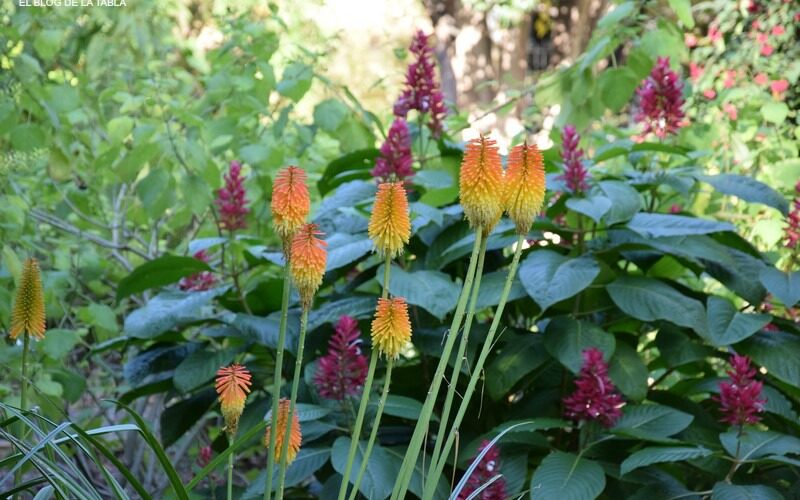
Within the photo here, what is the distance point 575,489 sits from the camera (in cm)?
223

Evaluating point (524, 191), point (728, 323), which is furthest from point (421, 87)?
point (524, 191)

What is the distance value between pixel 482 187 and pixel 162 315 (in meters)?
1.52

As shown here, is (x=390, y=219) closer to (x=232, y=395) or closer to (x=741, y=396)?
(x=232, y=395)

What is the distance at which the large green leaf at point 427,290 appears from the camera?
243 centimetres

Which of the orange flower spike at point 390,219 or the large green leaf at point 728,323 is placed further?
the large green leaf at point 728,323

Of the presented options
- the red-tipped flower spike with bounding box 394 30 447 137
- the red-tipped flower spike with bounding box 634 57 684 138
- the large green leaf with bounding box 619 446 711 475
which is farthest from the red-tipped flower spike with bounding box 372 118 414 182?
the large green leaf with bounding box 619 446 711 475

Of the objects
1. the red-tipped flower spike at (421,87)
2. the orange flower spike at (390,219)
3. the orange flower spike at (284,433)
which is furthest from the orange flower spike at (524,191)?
the red-tipped flower spike at (421,87)

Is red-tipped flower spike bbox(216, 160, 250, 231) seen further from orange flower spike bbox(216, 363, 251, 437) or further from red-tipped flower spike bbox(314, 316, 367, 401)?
orange flower spike bbox(216, 363, 251, 437)

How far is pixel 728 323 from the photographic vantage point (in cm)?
257

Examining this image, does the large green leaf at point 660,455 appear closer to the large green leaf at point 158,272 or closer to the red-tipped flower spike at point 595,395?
the red-tipped flower spike at point 595,395

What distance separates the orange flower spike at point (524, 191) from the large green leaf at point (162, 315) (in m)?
1.46

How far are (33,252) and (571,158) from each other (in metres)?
2.11

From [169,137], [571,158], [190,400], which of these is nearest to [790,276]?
[571,158]

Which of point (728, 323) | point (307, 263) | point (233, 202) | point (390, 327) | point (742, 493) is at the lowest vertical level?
point (742, 493)
